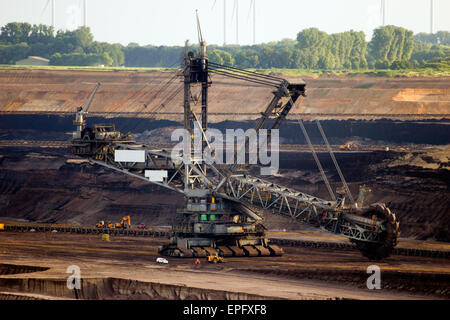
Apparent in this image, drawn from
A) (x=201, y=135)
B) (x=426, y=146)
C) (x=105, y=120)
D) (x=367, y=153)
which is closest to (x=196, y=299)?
(x=201, y=135)

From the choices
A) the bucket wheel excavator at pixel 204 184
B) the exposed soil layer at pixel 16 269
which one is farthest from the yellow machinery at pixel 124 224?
the exposed soil layer at pixel 16 269

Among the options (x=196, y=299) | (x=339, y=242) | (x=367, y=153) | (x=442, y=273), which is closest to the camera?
(x=196, y=299)

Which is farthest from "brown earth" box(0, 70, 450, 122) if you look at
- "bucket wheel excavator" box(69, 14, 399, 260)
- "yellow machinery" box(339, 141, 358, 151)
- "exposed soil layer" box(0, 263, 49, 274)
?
"exposed soil layer" box(0, 263, 49, 274)

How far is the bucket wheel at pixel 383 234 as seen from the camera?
6988 centimetres

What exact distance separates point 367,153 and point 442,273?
49.4 meters

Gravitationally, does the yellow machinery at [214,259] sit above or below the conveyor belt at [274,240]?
above

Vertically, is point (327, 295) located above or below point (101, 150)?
below

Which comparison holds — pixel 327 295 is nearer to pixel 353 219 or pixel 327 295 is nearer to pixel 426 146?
pixel 353 219

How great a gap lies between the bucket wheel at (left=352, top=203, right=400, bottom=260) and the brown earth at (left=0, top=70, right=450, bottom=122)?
66.4 meters

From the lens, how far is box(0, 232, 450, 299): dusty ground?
213 ft

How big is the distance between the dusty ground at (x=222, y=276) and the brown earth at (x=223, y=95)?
60467 millimetres

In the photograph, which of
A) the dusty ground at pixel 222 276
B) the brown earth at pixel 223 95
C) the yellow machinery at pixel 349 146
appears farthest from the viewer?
the brown earth at pixel 223 95

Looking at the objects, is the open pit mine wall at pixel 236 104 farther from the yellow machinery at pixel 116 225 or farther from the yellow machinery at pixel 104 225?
the yellow machinery at pixel 104 225
